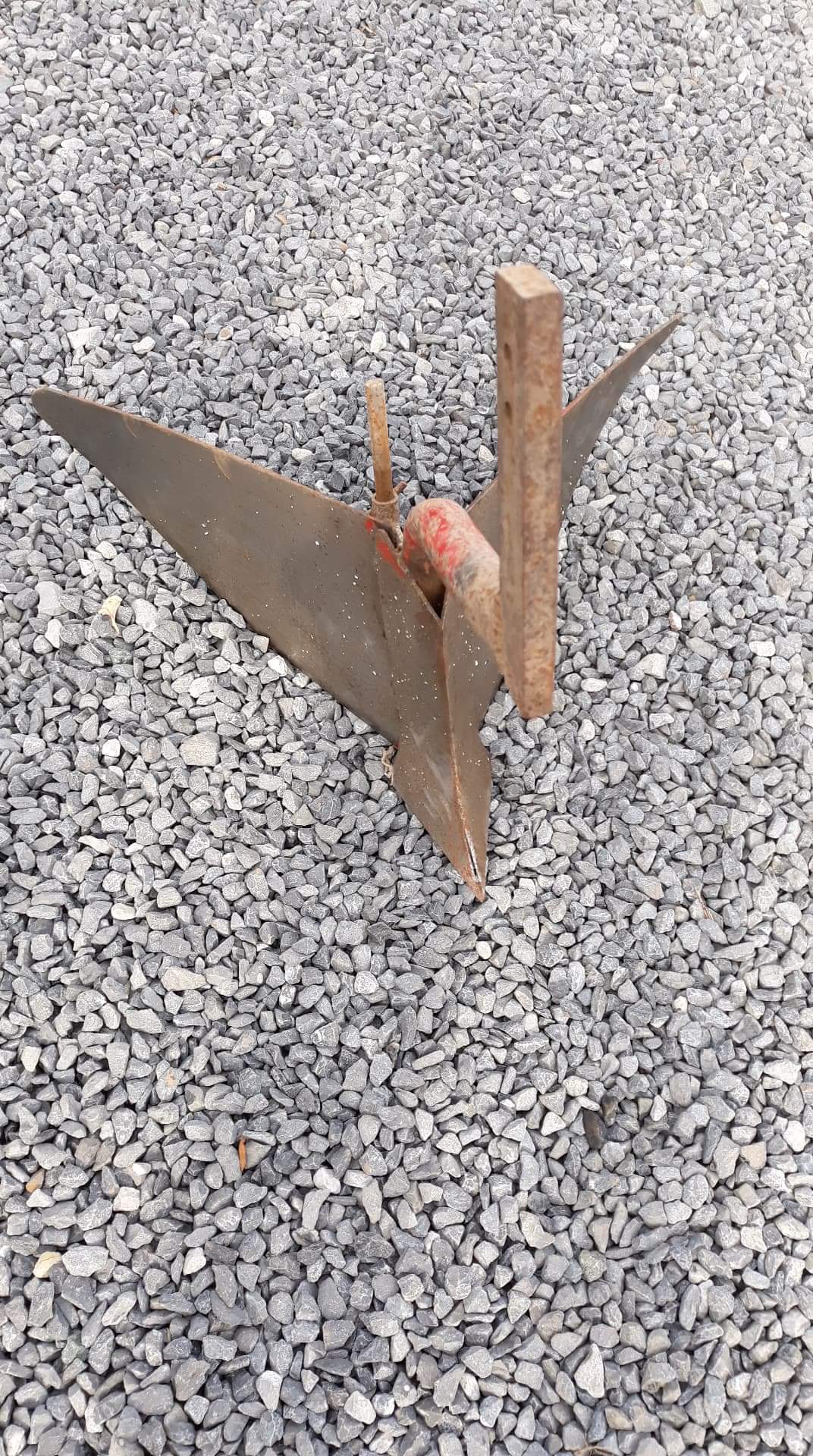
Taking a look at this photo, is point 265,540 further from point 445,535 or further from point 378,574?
point 445,535

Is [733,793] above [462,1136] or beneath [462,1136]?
above

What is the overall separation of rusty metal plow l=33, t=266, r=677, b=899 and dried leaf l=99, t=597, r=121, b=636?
20cm

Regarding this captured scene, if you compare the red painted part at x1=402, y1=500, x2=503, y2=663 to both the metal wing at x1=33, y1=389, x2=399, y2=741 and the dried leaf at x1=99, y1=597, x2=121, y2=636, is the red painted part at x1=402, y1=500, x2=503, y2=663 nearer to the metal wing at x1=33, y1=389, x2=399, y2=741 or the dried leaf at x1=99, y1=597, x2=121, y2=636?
the metal wing at x1=33, y1=389, x2=399, y2=741

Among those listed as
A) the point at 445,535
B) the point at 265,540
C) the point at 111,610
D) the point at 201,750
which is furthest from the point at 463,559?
the point at 111,610

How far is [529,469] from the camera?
4.15 ft

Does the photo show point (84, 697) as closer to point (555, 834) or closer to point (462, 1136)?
point (555, 834)

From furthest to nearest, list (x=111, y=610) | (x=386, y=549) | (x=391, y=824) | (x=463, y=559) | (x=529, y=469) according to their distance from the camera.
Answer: (x=111, y=610), (x=391, y=824), (x=386, y=549), (x=463, y=559), (x=529, y=469)

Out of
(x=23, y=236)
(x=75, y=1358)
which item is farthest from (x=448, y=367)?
(x=75, y=1358)

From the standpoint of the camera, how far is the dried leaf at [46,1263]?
73.1 inches

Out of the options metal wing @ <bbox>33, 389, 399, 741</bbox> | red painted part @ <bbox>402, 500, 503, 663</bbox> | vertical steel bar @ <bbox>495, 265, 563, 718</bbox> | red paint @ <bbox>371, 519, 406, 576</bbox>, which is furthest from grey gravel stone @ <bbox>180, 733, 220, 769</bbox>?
vertical steel bar @ <bbox>495, 265, 563, 718</bbox>

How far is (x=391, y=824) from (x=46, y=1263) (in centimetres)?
101

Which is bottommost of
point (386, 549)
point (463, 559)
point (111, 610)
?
point (111, 610)

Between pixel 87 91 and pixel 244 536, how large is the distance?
193cm

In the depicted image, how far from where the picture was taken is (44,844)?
226 centimetres
